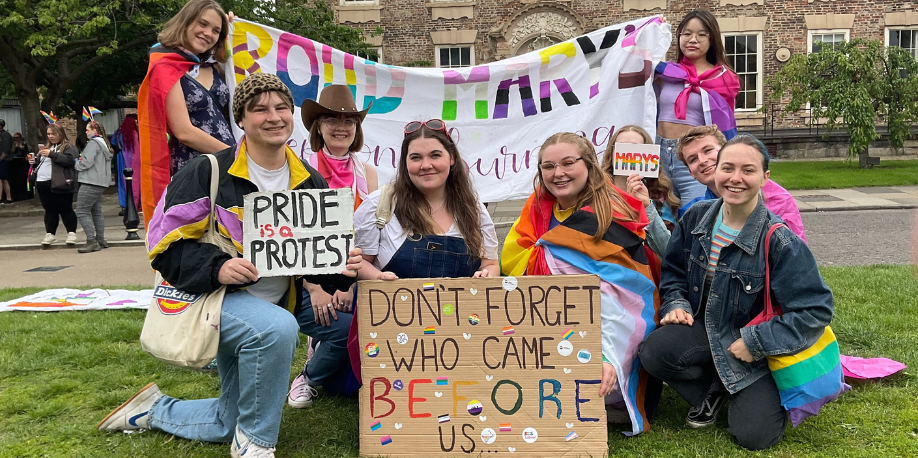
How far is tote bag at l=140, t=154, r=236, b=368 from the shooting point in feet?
8.71

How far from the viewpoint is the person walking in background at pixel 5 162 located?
57.9ft

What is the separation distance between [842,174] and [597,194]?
51.2 feet

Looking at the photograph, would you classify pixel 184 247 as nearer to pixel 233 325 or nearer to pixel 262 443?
pixel 233 325

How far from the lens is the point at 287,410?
3.56 metres

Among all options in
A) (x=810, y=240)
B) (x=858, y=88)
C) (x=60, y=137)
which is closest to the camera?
(x=810, y=240)

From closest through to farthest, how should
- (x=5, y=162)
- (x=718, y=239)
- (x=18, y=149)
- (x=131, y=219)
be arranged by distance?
(x=718, y=239), (x=131, y=219), (x=5, y=162), (x=18, y=149)

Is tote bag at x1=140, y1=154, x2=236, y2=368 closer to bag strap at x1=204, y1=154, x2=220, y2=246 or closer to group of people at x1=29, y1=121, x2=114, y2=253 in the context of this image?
bag strap at x1=204, y1=154, x2=220, y2=246

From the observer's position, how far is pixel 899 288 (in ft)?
18.3

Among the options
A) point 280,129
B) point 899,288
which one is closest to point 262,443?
point 280,129

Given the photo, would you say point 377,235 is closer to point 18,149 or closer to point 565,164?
point 565,164

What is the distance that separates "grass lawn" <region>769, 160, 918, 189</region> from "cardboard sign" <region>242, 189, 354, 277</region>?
46.4ft

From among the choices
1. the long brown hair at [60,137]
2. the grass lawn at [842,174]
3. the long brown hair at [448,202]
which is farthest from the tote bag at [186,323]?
the grass lawn at [842,174]

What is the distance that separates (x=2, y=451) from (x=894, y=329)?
509 centimetres

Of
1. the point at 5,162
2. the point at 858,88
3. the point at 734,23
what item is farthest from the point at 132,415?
the point at 734,23
